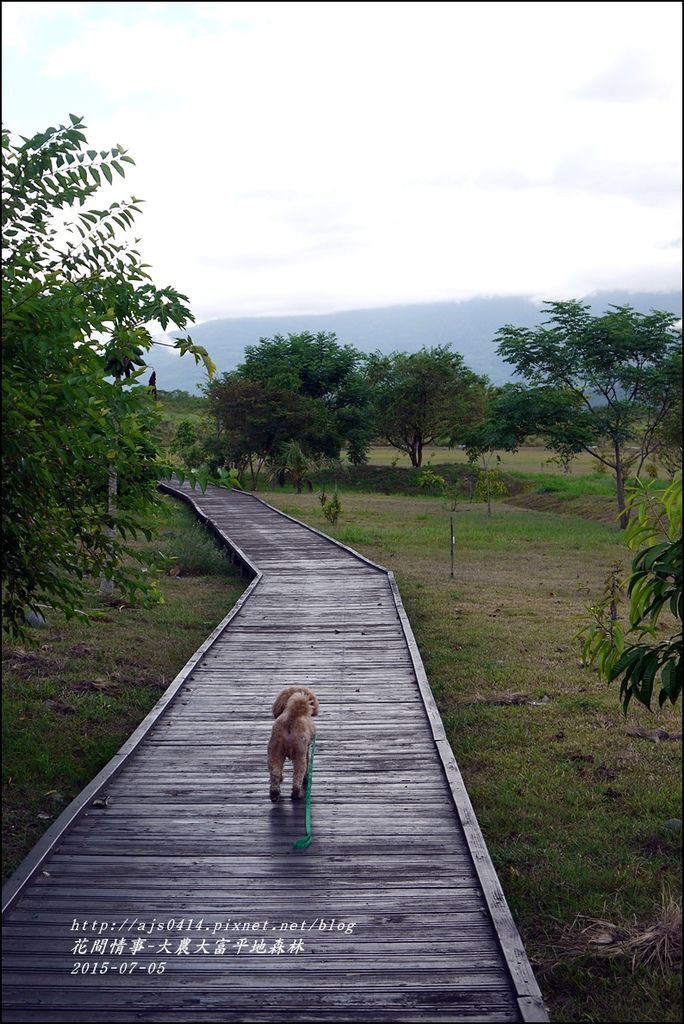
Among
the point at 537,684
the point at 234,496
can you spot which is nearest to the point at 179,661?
the point at 537,684

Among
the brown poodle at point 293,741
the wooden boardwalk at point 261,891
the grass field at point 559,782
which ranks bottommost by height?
the grass field at point 559,782

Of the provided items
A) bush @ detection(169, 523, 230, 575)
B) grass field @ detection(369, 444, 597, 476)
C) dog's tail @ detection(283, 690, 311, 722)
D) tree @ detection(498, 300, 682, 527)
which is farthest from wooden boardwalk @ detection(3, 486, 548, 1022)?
grass field @ detection(369, 444, 597, 476)

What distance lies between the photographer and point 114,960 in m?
4.21

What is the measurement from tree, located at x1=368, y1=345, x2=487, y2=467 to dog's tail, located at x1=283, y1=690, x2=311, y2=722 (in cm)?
4449

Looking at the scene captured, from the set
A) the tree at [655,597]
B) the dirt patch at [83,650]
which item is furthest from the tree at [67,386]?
the dirt patch at [83,650]

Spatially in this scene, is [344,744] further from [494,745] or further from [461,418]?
[461,418]

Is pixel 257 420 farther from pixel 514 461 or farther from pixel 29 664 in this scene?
pixel 29 664

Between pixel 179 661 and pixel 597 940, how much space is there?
7.35m

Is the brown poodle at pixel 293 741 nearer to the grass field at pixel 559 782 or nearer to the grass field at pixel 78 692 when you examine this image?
the grass field at pixel 559 782

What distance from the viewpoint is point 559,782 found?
23.7 feet

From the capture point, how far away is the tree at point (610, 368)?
1207 inches

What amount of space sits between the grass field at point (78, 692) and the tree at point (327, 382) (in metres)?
32.1

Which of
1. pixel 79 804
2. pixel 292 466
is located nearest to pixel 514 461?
pixel 292 466

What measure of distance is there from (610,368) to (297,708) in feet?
91.4
